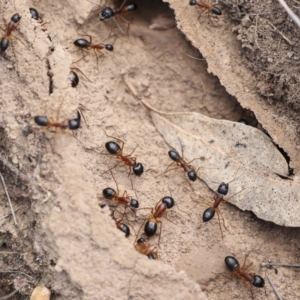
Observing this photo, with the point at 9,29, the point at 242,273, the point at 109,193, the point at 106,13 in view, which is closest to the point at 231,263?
the point at 242,273

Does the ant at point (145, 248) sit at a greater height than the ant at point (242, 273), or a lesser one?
greater

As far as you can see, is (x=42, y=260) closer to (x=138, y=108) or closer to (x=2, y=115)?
(x=2, y=115)

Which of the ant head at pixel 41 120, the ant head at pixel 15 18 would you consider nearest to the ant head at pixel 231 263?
the ant head at pixel 41 120

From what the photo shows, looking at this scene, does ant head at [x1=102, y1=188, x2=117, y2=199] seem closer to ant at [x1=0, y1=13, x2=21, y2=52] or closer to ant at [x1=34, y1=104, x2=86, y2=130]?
ant at [x1=34, y1=104, x2=86, y2=130]

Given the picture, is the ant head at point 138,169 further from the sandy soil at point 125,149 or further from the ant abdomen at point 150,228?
the ant abdomen at point 150,228

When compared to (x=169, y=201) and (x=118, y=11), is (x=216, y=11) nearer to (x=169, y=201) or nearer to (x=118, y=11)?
(x=118, y=11)

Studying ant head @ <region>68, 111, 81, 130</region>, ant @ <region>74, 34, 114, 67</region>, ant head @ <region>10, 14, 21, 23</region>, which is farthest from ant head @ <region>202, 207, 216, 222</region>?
ant head @ <region>10, 14, 21, 23</region>

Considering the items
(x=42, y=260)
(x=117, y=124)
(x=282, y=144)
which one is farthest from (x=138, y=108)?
(x=42, y=260)
